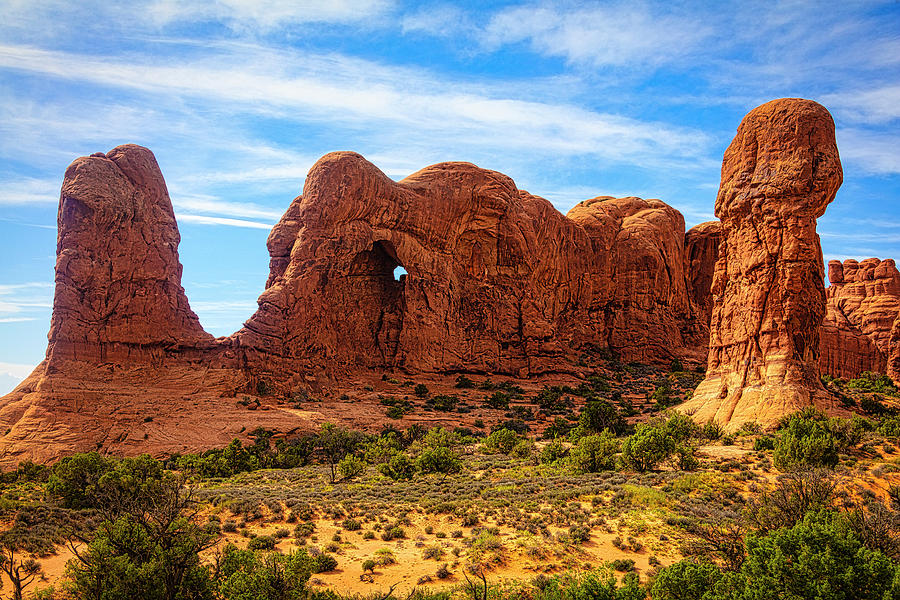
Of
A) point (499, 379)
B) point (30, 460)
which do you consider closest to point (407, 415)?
point (499, 379)

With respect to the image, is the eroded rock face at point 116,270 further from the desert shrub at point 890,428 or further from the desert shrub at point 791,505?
the desert shrub at point 890,428

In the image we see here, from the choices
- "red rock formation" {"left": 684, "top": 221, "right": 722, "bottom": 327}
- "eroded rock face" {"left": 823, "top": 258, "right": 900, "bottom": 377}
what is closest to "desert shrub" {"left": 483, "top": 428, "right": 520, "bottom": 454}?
"eroded rock face" {"left": 823, "top": 258, "right": 900, "bottom": 377}

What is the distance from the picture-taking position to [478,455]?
3064 centimetres

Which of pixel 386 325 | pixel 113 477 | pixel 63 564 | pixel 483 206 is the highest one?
pixel 483 206

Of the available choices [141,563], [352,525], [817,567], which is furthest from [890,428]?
[141,563]

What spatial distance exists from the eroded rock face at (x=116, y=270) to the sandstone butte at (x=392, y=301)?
0.09 metres

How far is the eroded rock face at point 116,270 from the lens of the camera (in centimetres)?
3369

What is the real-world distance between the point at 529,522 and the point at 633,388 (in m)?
36.5

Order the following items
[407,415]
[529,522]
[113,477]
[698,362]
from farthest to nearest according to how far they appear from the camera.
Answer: [698,362], [407,415], [113,477], [529,522]

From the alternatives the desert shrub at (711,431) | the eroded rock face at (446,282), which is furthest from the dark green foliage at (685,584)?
the eroded rock face at (446,282)

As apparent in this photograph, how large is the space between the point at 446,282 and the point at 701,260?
120ft

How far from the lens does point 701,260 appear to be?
233 ft

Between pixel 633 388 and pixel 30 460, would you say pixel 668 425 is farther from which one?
pixel 30 460

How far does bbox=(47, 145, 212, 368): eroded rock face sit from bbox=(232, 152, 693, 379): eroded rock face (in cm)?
509
